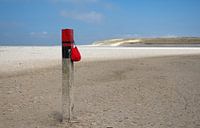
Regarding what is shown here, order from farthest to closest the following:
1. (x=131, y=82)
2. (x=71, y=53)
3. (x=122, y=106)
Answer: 1. (x=131, y=82)
2. (x=122, y=106)
3. (x=71, y=53)

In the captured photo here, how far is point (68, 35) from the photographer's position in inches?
226

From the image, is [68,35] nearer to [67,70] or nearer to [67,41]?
[67,41]

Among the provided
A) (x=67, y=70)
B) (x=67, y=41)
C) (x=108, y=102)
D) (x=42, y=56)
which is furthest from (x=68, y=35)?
(x=42, y=56)

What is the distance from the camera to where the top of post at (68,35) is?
5.72 metres

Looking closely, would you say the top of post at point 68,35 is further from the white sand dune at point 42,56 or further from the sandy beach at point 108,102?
the white sand dune at point 42,56

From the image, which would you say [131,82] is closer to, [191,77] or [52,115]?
[191,77]

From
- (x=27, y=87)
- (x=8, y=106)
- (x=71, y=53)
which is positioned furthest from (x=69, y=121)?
(x=27, y=87)

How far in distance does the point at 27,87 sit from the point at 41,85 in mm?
559

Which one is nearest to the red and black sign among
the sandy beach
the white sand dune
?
the sandy beach

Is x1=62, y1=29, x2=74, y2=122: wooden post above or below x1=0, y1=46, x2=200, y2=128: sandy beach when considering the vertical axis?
above

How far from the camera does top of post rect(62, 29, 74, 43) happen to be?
5.72 m

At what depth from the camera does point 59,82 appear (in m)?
11.0

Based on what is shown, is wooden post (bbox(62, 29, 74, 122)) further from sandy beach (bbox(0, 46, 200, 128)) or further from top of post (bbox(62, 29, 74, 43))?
sandy beach (bbox(0, 46, 200, 128))

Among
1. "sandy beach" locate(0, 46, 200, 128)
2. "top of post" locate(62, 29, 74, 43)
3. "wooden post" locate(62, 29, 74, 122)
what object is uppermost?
"top of post" locate(62, 29, 74, 43)
